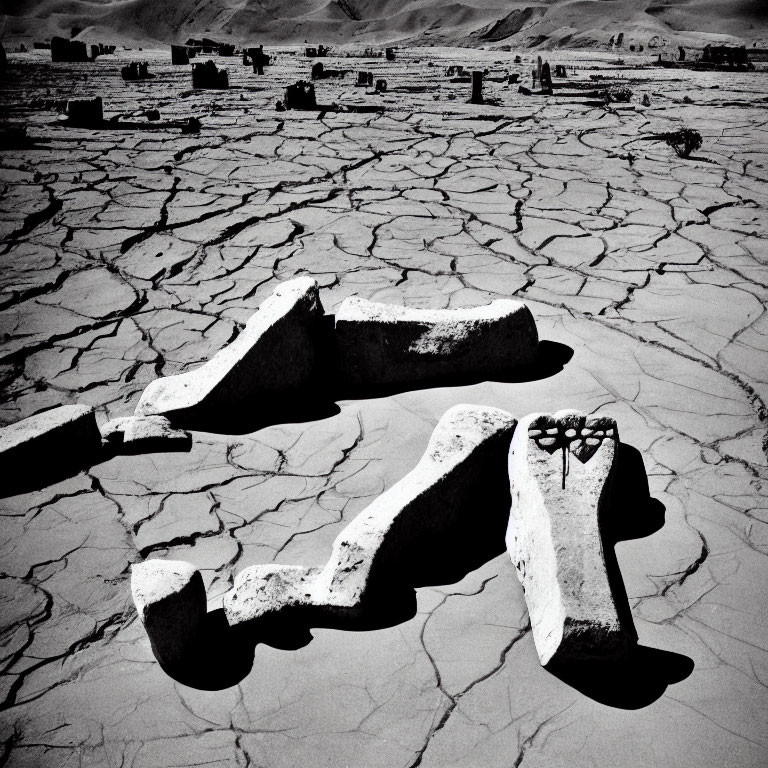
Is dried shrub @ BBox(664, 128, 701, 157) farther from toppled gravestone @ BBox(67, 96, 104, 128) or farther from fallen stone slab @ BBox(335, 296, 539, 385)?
toppled gravestone @ BBox(67, 96, 104, 128)

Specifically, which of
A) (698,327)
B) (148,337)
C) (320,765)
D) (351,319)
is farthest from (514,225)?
(320,765)

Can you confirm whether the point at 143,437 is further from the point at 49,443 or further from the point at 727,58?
the point at 727,58

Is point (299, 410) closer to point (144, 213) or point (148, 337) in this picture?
point (148, 337)

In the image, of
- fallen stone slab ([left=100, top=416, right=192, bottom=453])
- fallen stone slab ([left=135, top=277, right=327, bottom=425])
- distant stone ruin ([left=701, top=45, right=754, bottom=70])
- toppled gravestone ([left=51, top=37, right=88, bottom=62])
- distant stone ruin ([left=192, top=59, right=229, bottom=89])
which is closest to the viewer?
fallen stone slab ([left=100, top=416, right=192, bottom=453])

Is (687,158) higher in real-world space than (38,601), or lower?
higher

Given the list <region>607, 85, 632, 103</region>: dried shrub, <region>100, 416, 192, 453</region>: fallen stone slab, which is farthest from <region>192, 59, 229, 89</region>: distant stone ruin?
<region>100, 416, 192, 453</region>: fallen stone slab

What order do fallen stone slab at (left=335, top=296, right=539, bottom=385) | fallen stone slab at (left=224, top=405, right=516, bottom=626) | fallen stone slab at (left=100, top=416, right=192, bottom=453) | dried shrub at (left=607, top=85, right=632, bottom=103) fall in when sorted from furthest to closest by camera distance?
dried shrub at (left=607, top=85, right=632, bottom=103) → fallen stone slab at (left=335, top=296, right=539, bottom=385) → fallen stone slab at (left=100, top=416, right=192, bottom=453) → fallen stone slab at (left=224, top=405, right=516, bottom=626)
